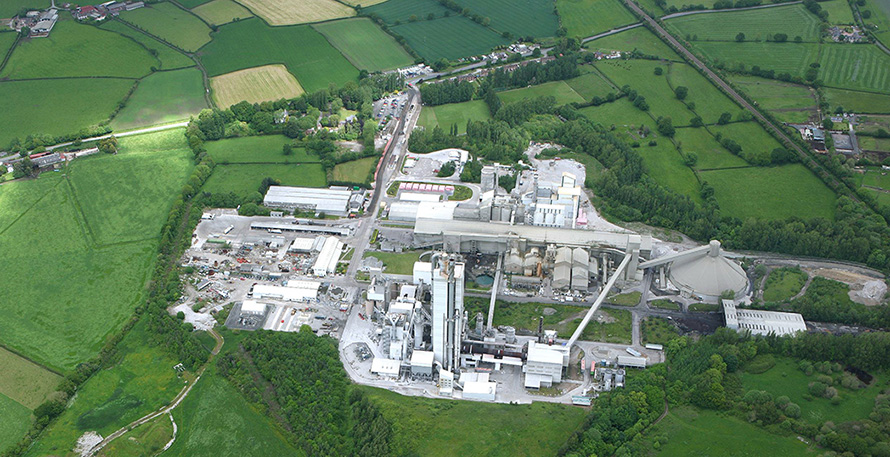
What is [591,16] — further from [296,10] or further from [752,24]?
[296,10]

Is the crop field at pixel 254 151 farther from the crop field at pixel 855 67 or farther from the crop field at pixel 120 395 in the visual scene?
the crop field at pixel 855 67

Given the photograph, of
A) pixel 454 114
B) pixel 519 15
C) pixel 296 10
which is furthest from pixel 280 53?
pixel 519 15

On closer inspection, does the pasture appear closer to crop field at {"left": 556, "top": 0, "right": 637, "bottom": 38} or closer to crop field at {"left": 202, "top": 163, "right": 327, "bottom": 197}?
crop field at {"left": 556, "top": 0, "right": 637, "bottom": 38}

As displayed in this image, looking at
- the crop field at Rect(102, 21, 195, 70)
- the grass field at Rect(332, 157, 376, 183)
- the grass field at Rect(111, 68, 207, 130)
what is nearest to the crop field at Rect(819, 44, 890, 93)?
the grass field at Rect(332, 157, 376, 183)

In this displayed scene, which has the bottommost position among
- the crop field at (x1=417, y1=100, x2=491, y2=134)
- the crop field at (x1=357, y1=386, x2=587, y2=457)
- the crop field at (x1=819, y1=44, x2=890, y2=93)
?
the crop field at (x1=357, y1=386, x2=587, y2=457)

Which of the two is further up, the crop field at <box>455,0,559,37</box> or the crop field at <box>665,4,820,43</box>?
the crop field at <box>665,4,820,43</box>
